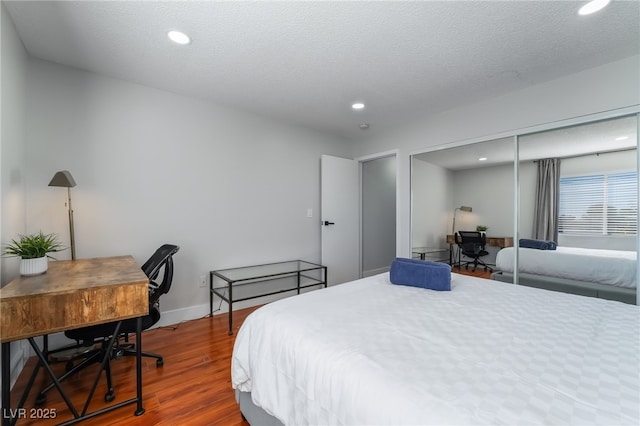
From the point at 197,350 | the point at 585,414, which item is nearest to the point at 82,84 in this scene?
the point at 197,350

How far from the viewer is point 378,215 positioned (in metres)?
5.04

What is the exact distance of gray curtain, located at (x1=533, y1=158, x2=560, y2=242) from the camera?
8.93 feet

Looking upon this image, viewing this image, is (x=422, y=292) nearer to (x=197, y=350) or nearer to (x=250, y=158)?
(x=197, y=350)

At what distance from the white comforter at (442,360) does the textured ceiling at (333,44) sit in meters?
1.79

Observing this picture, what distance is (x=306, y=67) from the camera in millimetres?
2400

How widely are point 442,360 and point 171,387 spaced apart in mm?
1812

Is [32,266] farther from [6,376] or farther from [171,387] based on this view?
[171,387]

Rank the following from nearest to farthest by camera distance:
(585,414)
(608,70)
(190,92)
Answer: (585,414) < (608,70) < (190,92)

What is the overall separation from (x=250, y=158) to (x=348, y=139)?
1.84m

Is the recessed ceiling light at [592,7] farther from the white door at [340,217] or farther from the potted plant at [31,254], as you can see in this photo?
the potted plant at [31,254]

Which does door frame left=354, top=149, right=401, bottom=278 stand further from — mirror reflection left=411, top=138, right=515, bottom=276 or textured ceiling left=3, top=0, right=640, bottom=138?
textured ceiling left=3, top=0, right=640, bottom=138

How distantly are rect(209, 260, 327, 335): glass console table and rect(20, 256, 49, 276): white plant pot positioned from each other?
1.39 meters

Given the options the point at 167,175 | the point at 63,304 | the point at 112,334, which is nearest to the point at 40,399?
the point at 112,334

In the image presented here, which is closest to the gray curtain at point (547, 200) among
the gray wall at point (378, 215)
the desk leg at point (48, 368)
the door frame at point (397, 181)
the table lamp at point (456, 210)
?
the table lamp at point (456, 210)
